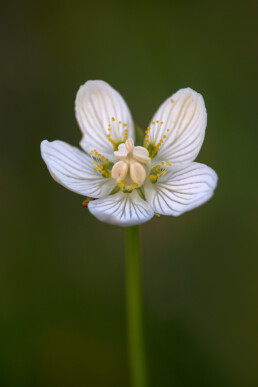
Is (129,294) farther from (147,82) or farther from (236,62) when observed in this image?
(236,62)

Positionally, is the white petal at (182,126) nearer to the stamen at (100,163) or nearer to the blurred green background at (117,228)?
the stamen at (100,163)

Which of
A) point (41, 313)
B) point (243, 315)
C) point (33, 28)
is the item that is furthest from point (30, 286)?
point (33, 28)

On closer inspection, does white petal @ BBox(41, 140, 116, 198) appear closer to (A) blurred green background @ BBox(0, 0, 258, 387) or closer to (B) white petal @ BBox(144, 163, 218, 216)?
(B) white petal @ BBox(144, 163, 218, 216)

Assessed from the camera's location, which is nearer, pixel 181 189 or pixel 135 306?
pixel 135 306

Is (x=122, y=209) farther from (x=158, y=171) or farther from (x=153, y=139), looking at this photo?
(x=153, y=139)

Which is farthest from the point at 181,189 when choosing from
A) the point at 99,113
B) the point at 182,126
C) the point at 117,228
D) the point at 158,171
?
the point at 117,228

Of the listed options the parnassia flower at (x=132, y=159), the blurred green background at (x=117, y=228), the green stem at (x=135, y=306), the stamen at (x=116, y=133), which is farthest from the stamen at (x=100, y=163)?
the blurred green background at (x=117, y=228)
